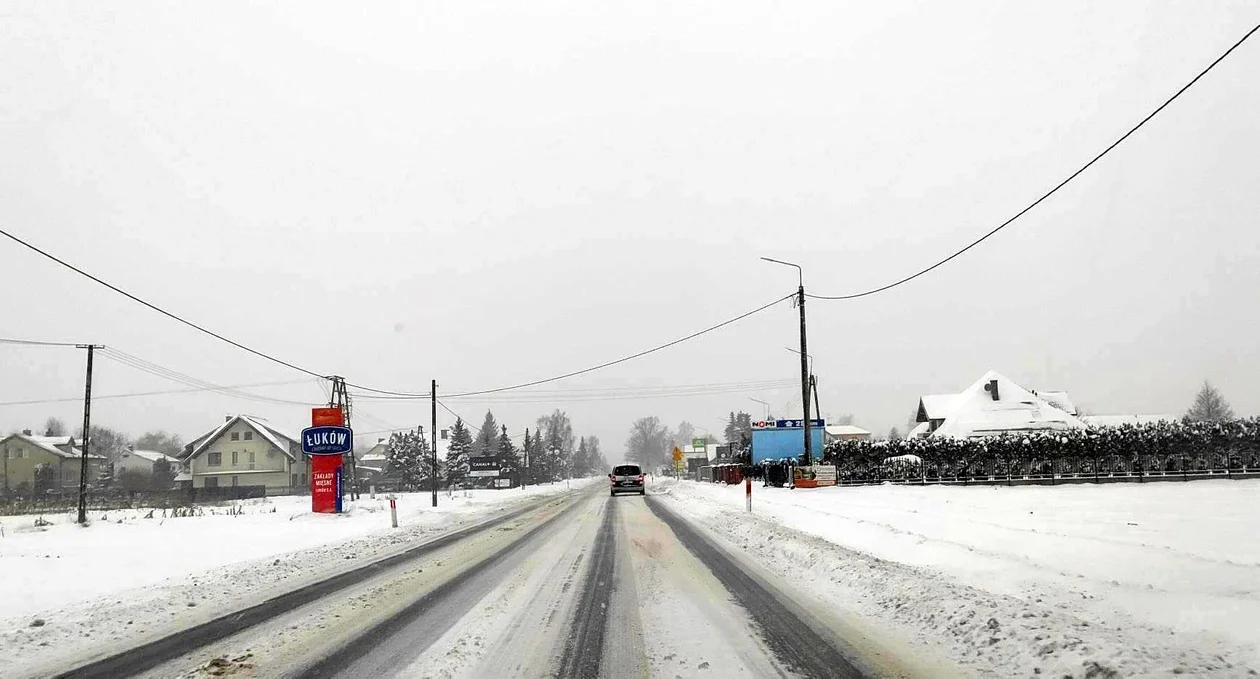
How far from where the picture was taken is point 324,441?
95.9 ft

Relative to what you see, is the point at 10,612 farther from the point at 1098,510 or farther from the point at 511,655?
the point at 1098,510

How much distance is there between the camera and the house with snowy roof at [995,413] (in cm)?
5819

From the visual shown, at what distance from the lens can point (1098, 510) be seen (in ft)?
59.1

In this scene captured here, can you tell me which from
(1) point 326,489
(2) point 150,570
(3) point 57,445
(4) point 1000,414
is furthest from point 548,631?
(3) point 57,445

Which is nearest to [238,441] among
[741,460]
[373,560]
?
[741,460]

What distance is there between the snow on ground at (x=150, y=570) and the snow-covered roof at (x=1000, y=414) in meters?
47.3

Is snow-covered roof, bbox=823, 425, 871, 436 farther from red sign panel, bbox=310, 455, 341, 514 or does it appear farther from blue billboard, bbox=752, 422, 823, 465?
red sign panel, bbox=310, 455, 341, 514

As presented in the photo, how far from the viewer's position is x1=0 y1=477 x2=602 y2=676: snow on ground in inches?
321

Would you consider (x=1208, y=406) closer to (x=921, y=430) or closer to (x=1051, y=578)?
(x=921, y=430)

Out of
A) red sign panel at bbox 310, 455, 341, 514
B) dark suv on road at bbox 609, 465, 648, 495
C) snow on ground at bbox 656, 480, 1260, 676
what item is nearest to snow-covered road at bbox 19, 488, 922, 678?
snow on ground at bbox 656, 480, 1260, 676

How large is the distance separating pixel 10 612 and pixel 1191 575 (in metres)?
14.3

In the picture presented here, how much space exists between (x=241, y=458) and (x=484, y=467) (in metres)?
28.5

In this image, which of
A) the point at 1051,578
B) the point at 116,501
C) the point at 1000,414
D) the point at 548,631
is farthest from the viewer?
the point at 1000,414

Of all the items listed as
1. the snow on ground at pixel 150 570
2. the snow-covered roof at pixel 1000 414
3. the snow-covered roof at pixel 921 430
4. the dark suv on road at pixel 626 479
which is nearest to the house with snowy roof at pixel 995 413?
the snow-covered roof at pixel 1000 414
